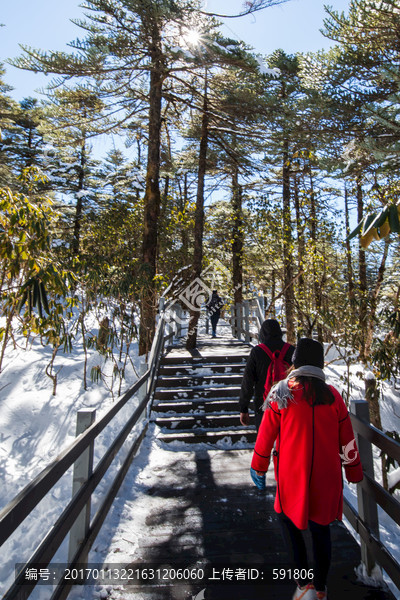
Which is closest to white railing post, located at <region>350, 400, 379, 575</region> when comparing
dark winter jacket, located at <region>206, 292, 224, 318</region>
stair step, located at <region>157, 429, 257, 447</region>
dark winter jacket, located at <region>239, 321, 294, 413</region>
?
dark winter jacket, located at <region>239, 321, 294, 413</region>

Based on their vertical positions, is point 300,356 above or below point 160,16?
below

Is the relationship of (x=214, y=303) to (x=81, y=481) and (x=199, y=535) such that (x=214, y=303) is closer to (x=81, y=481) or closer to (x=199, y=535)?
(x=199, y=535)

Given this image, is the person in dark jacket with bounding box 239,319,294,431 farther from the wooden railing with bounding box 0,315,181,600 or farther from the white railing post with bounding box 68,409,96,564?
the white railing post with bounding box 68,409,96,564

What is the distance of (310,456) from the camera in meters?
2.09

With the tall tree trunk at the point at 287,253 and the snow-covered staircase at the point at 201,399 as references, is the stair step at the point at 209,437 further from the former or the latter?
the tall tree trunk at the point at 287,253

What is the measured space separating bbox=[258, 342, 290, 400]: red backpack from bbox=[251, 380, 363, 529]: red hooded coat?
3.95 ft

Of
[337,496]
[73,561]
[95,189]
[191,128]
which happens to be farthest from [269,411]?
[95,189]

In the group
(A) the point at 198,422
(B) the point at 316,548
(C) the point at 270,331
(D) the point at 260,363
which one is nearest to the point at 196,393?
(A) the point at 198,422

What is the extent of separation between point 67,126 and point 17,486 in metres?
9.28

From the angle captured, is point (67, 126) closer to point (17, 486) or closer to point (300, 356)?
point (17, 486)

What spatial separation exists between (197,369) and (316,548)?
6.01 metres

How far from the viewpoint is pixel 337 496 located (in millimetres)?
2148

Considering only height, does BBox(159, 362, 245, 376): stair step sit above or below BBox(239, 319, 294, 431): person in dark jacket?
below

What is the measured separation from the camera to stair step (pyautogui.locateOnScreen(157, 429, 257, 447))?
219 inches
